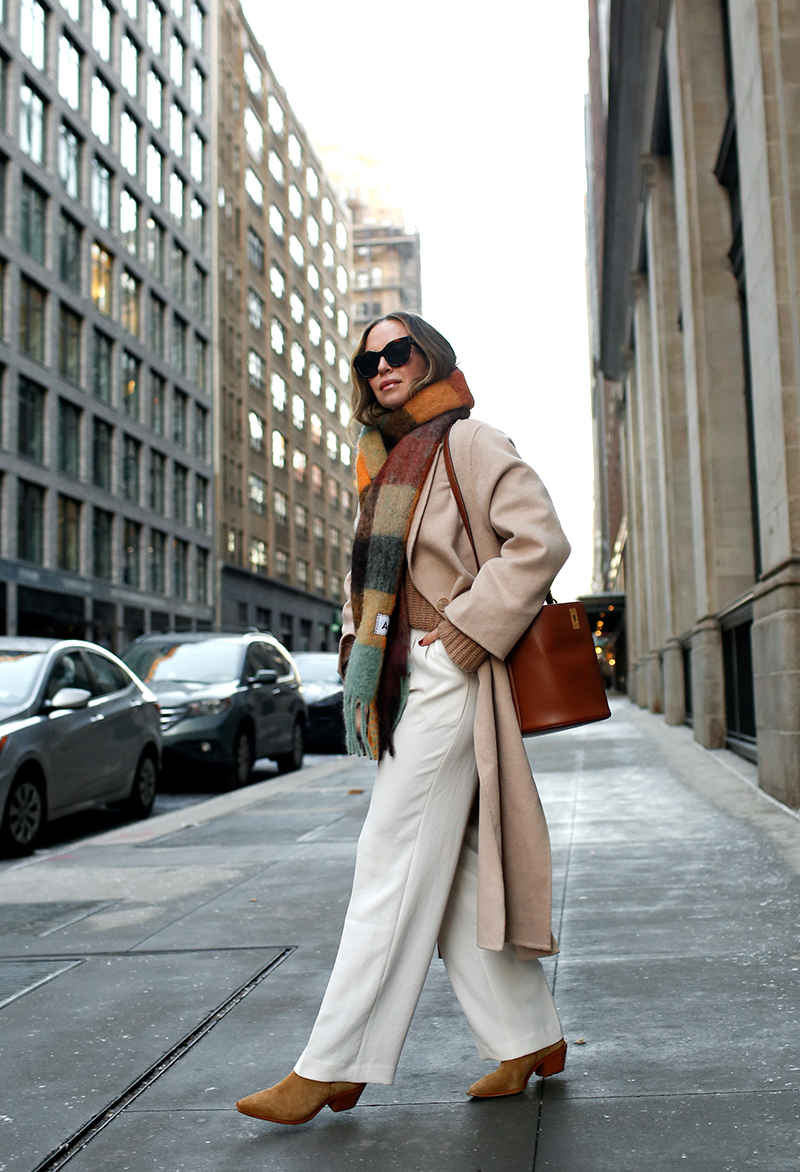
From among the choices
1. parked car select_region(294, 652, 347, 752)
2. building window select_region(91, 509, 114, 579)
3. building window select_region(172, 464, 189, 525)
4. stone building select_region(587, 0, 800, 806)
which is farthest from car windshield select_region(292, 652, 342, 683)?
building window select_region(172, 464, 189, 525)

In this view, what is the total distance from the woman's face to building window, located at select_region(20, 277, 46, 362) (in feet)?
115

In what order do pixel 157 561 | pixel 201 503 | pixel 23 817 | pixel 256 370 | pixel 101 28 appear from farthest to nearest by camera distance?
pixel 256 370
pixel 201 503
pixel 157 561
pixel 101 28
pixel 23 817

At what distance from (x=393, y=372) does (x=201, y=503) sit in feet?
166

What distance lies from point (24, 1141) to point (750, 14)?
870 cm

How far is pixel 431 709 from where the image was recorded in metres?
2.95

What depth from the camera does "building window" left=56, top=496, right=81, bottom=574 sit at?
3841 cm

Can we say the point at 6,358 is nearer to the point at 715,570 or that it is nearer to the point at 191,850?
the point at 715,570

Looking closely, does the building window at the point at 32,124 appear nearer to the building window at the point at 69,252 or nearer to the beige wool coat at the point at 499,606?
the building window at the point at 69,252

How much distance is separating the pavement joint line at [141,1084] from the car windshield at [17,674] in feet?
16.3

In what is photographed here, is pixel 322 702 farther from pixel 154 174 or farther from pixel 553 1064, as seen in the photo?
pixel 154 174

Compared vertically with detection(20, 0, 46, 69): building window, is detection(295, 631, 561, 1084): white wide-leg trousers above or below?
below

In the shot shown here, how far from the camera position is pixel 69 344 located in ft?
130

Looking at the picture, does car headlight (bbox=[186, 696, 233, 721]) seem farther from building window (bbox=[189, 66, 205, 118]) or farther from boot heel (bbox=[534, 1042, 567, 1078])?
building window (bbox=[189, 66, 205, 118])

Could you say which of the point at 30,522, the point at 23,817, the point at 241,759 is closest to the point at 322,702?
the point at 241,759
